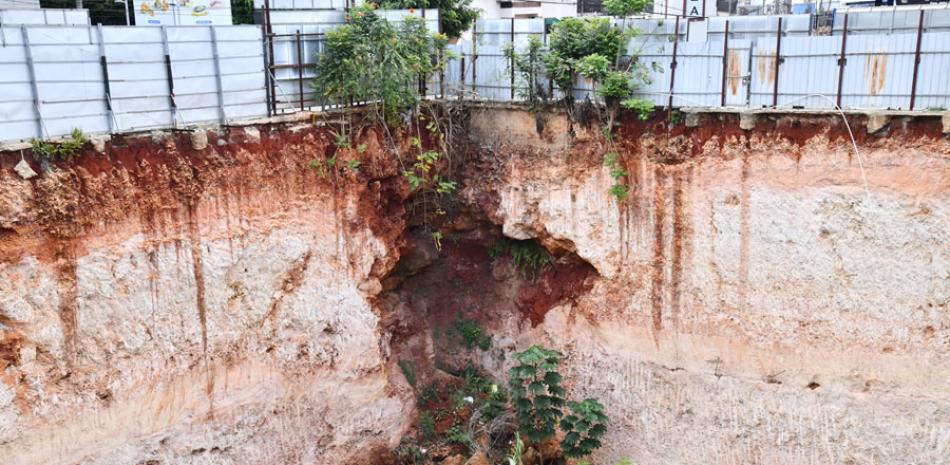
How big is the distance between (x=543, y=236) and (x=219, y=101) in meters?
4.77

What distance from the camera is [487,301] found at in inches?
512

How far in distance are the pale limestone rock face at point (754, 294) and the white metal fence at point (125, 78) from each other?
3.56m

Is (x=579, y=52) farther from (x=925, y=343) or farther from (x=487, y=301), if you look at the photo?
(x=925, y=343)

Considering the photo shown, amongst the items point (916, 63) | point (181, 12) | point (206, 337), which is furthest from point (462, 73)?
point (916, 63)

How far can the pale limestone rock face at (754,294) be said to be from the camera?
1002 centimetres

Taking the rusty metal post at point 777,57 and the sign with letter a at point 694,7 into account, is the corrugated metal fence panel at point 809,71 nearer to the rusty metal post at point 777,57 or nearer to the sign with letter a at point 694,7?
the rusty metal post at point 777,57

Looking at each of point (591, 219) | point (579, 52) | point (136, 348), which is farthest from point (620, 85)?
point (136, 348)

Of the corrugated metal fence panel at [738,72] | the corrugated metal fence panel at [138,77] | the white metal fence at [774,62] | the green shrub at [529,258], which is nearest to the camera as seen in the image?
the corrugated metal fence panel at [138,77]

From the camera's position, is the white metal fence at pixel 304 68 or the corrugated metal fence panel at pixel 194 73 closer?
the white metal fence at pixel 304 68

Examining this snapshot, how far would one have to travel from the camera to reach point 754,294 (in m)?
10.9

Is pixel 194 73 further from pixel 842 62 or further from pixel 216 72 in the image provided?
pixel 842 62

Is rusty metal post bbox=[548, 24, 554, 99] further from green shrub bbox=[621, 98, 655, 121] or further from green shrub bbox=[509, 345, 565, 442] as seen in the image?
green shrub bbox=[509, 345, 565, 442]

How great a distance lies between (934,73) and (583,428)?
Result: 589cm

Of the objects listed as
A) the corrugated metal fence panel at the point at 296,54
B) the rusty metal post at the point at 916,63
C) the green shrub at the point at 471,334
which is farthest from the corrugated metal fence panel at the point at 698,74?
the corrugated metal fence panel at the point at 296,54
